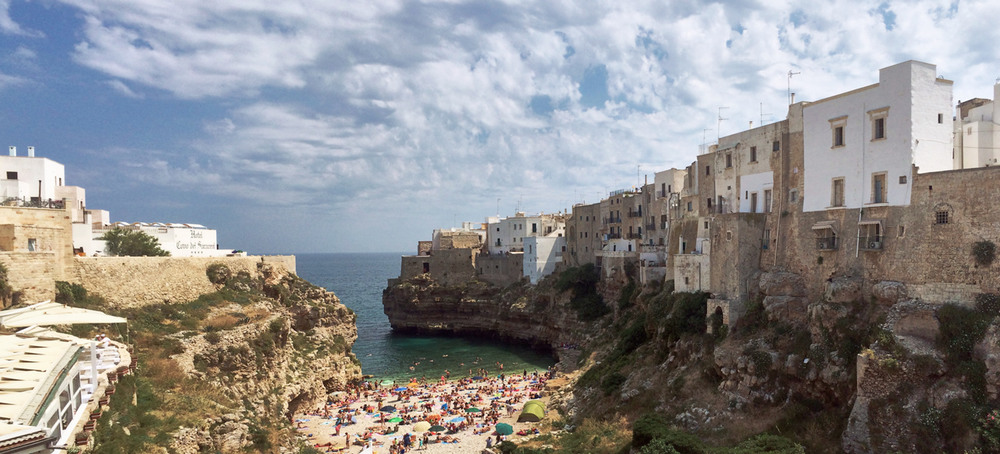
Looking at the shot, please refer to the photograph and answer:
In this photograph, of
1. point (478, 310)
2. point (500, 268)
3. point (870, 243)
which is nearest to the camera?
point (870, 243)

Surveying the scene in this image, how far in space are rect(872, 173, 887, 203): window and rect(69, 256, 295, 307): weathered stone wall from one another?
34.3 meters

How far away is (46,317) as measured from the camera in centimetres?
1680

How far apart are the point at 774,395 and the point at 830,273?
249 inches

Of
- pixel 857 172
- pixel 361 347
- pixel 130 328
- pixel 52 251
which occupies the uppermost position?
pixel 857 172

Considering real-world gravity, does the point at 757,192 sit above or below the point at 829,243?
above

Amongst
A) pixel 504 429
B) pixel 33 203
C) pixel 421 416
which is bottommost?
pixel 421 416

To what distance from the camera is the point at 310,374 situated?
114 ft

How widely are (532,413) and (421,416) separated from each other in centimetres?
743

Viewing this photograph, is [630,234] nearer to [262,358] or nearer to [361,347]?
[361,347]

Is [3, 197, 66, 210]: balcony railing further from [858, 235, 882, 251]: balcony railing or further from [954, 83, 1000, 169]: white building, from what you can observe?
[954, 83, 1000, 169]: white building

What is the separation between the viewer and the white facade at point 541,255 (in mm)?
61594

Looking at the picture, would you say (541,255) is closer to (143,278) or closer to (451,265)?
(451,265)

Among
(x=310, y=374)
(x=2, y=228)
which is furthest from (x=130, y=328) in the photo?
(x=310, y=374)

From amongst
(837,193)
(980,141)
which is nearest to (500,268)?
(837,193)
